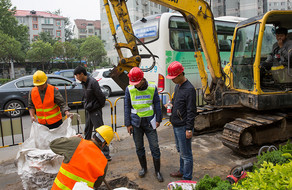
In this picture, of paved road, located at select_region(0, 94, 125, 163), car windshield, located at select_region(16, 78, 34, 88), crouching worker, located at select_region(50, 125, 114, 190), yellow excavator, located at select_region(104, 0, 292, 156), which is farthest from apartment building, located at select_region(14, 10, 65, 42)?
crouching worker, located at select_region(50, 125, 114, 190)

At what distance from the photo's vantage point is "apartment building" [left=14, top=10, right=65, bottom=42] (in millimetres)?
66875

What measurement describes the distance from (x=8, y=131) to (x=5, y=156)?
62 centimetres

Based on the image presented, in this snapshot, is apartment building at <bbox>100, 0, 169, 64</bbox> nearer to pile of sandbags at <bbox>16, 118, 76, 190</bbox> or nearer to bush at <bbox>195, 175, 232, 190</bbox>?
pile of sandbags at <bbox>16, 118, 76, 190</bbox>

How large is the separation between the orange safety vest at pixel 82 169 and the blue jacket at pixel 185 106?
1643 mm

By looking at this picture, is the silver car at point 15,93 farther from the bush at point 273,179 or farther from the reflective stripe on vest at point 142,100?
the bush at point 273,179

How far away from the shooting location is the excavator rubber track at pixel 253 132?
4938 millimetres

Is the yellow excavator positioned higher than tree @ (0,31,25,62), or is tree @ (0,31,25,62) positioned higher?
tree @ (0,31,25,62)

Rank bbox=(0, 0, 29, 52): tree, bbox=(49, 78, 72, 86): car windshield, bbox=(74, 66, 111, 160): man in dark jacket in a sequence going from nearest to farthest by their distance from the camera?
bbox=(74, 66, 111, 160): man in dark jacket → bbox=(49, 78, 72, 86): car windshield → bbox=(0, 0, 29, 52): tree

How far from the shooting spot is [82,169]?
8.04 feet

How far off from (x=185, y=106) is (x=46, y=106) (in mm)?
2498

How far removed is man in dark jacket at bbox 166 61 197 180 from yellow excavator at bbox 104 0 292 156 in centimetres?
141

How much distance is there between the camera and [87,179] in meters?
2.47

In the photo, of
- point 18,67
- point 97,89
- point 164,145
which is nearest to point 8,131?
point 97,89

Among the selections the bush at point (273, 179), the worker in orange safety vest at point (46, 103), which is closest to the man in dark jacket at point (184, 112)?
the bush at point (273, 179)
